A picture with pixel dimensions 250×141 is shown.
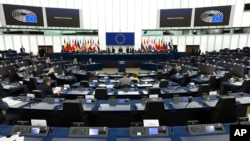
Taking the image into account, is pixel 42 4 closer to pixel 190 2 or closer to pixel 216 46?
pixel 190 2

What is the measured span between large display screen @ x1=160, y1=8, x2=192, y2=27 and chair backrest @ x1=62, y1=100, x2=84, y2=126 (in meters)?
22.0

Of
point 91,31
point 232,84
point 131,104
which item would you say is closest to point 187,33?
point 91,31

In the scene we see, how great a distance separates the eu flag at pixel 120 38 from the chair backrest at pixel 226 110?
20289 millimetres

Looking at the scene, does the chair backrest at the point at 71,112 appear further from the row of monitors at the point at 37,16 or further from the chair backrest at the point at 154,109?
the row of monitors at the point at 37,16

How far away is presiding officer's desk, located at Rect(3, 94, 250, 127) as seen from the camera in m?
4.31

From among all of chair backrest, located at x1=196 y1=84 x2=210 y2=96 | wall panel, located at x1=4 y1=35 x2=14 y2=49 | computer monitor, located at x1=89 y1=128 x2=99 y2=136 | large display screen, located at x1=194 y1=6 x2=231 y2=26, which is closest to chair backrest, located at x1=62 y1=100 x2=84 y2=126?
computer monitor, located at x1=89 y1=128 x2=99 y2=136

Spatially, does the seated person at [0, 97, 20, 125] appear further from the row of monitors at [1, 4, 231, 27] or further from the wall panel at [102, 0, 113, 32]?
the wall panel at [102, 0, 113, 32]

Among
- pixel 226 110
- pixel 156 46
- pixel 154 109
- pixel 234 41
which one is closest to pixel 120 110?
pixel 154 109

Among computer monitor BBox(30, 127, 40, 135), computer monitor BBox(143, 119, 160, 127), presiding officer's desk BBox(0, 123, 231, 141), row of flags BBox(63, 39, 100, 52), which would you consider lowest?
presiding officer's desk BBox(0, 123, 231, 141)

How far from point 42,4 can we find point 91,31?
297 inches

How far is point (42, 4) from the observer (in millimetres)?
24500

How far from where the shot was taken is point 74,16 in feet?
77.8

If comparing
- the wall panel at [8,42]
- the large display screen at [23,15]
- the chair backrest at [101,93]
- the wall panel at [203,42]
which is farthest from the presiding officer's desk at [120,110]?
the wall panel at [203,42]

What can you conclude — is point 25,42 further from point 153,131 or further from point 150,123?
point 153,131
